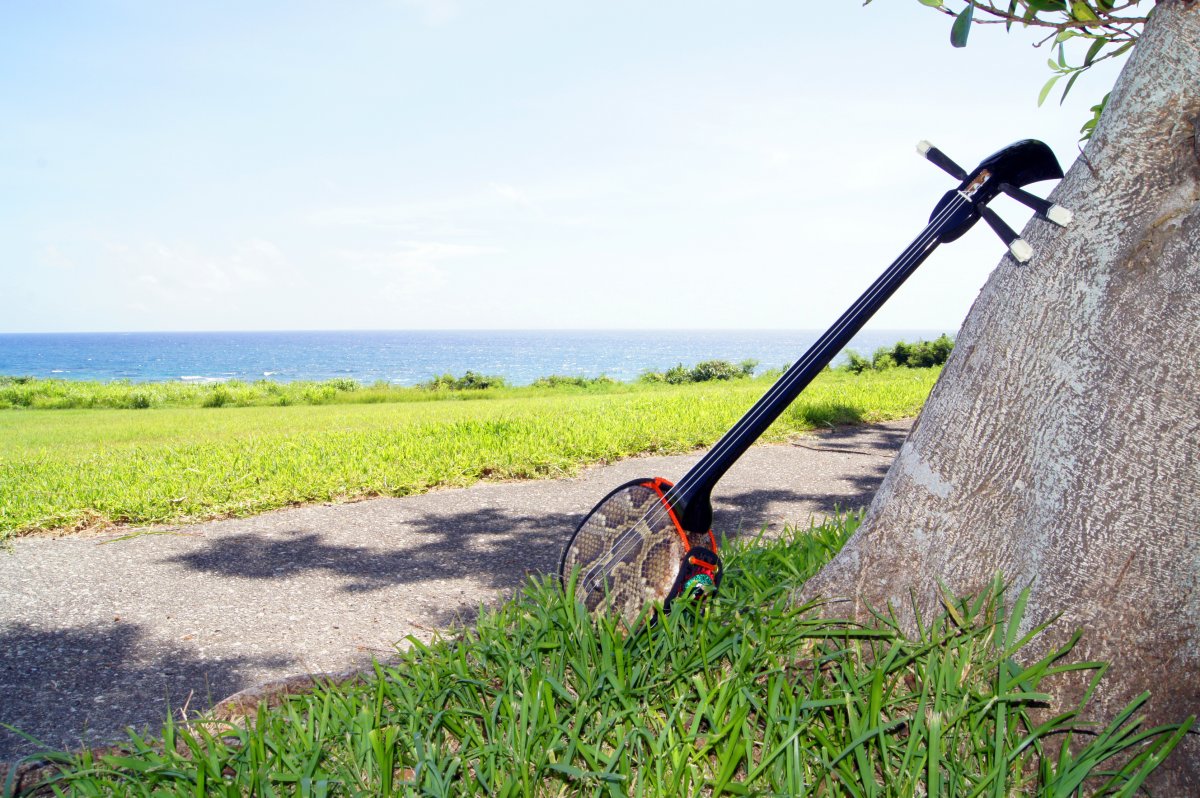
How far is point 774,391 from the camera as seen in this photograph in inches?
102

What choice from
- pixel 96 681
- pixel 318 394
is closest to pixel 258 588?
pixel 96 681

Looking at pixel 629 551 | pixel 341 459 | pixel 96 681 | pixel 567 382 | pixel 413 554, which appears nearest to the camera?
pixel 629 551

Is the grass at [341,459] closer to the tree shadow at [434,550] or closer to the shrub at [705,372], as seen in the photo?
the tree shadow at [434,550]

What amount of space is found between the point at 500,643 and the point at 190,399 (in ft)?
72.2

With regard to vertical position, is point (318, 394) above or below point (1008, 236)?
below

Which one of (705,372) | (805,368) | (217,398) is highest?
(805,368)

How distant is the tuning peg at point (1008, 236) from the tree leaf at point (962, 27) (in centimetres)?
56

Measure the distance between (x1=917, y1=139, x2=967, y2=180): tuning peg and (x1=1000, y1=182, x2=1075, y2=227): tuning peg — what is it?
14 cm

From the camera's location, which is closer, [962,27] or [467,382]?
[962,27]

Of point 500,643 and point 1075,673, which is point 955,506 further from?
point 500,643

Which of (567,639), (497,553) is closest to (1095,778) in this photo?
(567,639)

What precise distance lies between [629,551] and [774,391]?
75cm

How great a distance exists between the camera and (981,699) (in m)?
1.97

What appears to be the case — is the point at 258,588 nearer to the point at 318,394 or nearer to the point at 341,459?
the point at 341,459
